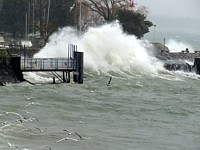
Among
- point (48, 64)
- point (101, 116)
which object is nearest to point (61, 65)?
point (48, 64)

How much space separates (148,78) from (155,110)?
18.5 m

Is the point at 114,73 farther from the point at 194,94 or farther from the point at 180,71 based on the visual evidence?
the point at 194,94

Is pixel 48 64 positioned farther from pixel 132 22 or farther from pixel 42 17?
pixel 42 17

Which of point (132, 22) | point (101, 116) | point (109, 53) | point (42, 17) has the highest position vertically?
point (42, 17)

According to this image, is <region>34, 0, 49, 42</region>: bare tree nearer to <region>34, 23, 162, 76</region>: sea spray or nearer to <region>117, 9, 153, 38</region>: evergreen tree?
<region>117, 9, 153, 38</region>: evergreen tree

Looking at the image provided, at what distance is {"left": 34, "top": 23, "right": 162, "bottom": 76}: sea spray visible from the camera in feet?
169

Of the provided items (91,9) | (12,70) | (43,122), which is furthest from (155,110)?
(91,9)

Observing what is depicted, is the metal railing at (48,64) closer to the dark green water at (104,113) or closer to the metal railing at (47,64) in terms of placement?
the metal railing at (47,64)

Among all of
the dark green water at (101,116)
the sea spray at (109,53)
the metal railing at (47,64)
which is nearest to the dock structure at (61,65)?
the metal railing at (47,64)

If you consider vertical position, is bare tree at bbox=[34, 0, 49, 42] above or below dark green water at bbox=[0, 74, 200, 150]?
above

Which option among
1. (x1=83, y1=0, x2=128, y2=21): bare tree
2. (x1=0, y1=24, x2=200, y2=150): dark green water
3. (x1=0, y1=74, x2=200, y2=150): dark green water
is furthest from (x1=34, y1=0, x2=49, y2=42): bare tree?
(x1=0, y1=74, x2=200, y2=150): dark green water

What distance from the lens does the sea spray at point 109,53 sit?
51.6 m

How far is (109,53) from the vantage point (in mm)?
53469

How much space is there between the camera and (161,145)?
19.4 metres
